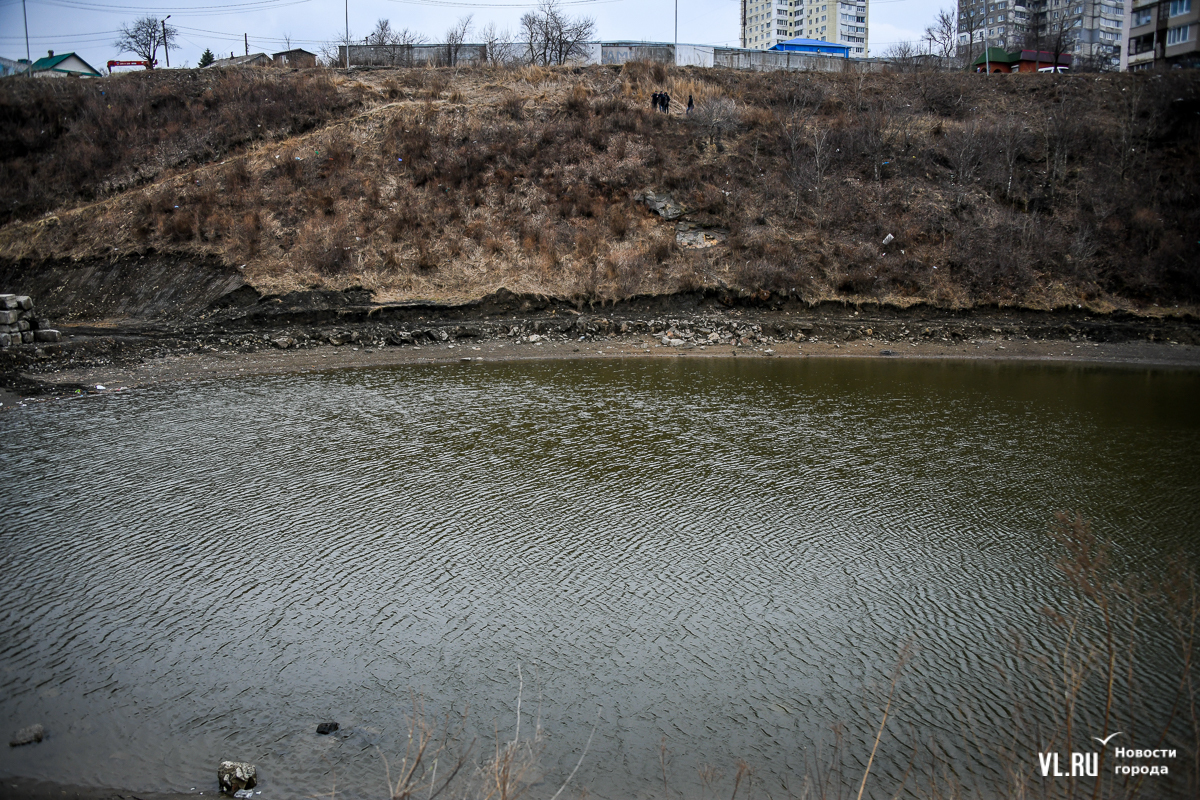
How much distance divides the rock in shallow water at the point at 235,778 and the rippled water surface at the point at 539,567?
5.5 inches

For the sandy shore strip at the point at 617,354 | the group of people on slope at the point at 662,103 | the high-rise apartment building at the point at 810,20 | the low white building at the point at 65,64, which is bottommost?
the sandy shore strip at the point at 617,354

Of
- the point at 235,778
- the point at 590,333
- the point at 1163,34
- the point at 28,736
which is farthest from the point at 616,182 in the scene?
the point at 1163,34

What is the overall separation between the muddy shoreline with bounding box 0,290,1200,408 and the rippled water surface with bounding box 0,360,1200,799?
18.1 ft

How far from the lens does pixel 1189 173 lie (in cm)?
2906

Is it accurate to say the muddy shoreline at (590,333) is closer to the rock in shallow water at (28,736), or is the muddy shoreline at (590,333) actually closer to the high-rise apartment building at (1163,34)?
the rock in shallow water at (28,736)

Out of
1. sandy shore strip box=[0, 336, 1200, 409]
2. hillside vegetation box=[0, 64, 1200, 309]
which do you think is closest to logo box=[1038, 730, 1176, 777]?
sandy shore strip box=[0, 336, 1200, 409]

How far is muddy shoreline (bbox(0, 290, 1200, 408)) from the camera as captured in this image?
21031 mm

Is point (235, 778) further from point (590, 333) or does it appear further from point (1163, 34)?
point (1163, 34)

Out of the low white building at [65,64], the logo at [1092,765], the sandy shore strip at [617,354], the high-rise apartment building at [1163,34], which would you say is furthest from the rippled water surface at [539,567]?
the low white building at [65,64]

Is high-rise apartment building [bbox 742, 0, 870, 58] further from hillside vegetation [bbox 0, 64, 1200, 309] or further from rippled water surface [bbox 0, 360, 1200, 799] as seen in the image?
rippled water surface [bbox 0, 360, 1200, 799]

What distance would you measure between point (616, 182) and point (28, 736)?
27.4m

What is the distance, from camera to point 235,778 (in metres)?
4.98

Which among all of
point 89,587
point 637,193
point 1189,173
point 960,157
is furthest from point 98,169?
point 1189,173

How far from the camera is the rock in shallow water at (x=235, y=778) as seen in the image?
16.3ft
